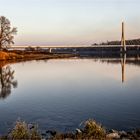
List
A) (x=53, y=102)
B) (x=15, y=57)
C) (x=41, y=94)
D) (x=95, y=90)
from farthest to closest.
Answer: (x=15, y=57)
(x=95, y=90)
(x=41, y=94)
(x=53, y=102)

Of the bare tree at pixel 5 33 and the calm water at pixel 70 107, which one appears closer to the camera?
the calm water at pixel 70 107

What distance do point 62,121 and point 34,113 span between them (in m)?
2.43

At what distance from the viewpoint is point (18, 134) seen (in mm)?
11461

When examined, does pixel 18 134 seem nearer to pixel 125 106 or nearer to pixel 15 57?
pixel 125 106

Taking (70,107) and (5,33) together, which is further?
(5,33)

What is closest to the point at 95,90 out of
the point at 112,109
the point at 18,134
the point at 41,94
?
the point at 41,94

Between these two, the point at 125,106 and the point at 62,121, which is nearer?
the point at 62,121

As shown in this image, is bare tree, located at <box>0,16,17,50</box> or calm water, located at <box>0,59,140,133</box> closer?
calm water, located at <box>0,59,140,133</box>

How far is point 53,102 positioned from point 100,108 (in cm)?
348

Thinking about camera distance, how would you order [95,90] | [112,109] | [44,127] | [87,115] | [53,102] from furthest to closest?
[95,90] → [53,102] → [112,109] → [87,115] → [44,127]

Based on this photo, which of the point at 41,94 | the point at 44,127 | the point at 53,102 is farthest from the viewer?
the point at 41,94

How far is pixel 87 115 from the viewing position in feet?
58.4

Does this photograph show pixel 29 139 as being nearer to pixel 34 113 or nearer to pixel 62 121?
pixel 62 121

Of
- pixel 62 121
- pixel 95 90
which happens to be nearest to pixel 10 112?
pixel 62 121
